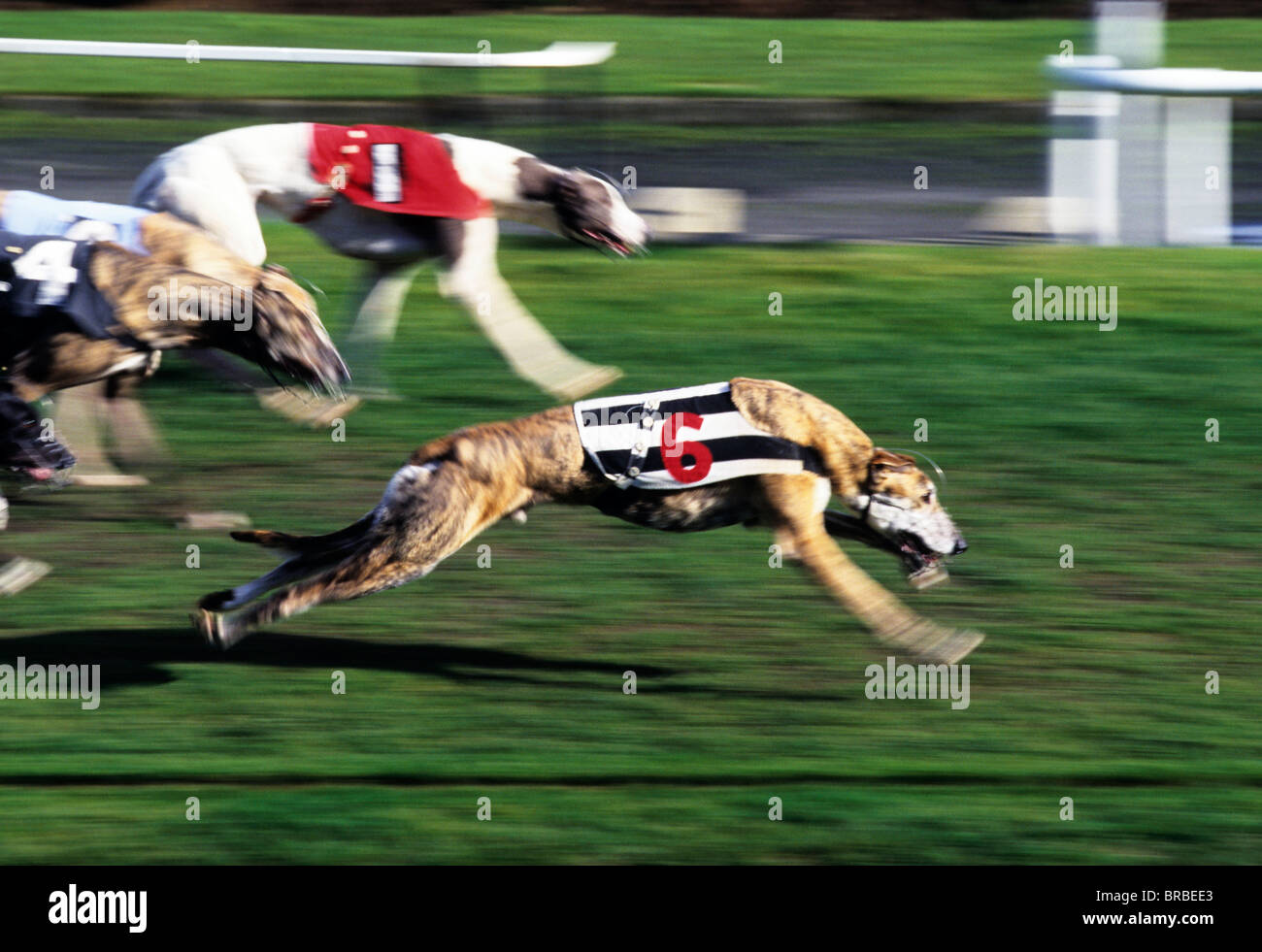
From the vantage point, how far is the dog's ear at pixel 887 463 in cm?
632

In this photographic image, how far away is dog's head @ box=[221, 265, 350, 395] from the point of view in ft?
23.0

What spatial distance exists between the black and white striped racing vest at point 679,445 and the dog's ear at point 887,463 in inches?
11.9

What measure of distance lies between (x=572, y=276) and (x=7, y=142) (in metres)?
7.09

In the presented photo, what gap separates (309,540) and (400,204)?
3175 mm

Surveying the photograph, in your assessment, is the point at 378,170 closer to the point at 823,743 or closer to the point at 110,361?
the point at 110,361

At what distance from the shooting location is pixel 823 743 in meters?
6.15

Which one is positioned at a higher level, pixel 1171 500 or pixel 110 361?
pixel 110 361

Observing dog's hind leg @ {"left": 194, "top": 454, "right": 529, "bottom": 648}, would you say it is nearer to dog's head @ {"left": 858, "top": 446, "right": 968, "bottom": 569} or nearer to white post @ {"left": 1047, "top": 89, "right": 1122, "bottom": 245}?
dog's head @ {"left": 858, "top": 446, "right": 968, "bottom": 569}

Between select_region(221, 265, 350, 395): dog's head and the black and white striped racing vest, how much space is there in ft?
4.45

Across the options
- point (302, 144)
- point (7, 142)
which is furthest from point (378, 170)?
point (7, 142)

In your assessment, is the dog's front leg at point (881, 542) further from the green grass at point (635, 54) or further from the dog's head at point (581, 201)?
the green grass at point (635, 54)

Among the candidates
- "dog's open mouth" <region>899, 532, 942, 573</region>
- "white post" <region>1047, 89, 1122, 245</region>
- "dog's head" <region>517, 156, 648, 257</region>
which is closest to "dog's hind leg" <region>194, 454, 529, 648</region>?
"dog's open mouth" <region>899, 532, 942, 573</region>

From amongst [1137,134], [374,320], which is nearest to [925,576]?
[374,320]

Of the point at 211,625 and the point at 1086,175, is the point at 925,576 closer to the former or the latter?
the point at 211,625
